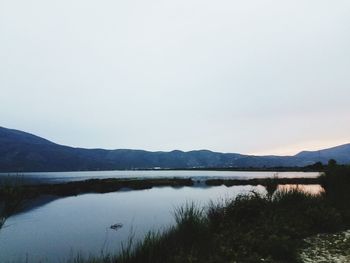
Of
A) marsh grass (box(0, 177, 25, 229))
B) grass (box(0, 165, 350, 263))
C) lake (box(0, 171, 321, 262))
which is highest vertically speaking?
marsh grass (box(0, 177, 25, 229))

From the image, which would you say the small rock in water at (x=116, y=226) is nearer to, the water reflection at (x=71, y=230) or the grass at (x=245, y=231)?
the water reflection at (x=71, y=230)

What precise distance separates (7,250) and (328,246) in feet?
47.8

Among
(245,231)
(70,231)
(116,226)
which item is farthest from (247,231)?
(70,231)

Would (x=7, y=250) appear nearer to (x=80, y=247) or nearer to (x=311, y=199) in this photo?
(x=80, y=247)

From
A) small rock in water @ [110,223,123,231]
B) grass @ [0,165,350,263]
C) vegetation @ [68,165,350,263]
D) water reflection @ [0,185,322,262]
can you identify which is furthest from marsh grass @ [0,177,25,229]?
small rock in water @ [110,223,123,231]

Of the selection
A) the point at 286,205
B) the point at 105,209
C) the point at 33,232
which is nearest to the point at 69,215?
the point at 105,209

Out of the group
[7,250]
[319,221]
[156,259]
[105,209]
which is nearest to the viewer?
[156,259]

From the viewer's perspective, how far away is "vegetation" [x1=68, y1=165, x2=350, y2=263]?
945 centimetres

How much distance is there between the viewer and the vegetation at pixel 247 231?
9.45 meters

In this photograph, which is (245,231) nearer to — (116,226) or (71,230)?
(116,226)

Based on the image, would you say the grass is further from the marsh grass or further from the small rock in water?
the small rock in water

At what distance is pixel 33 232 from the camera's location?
878 inches

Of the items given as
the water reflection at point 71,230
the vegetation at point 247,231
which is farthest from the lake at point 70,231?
the vegetation at point 247,231

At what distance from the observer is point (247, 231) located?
12.2 metres
